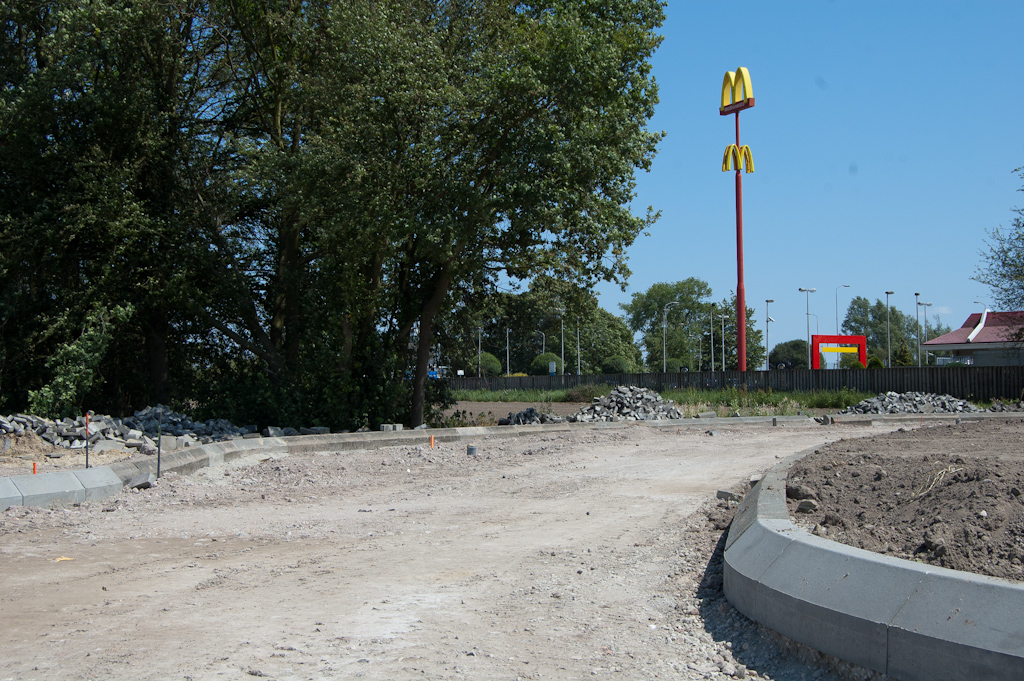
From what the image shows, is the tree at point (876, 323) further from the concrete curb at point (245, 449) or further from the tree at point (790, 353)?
the concrete curb at point (245, 449)

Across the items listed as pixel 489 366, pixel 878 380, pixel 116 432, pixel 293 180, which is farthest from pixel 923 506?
pixel 489 366

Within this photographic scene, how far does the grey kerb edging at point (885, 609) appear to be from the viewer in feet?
12.7

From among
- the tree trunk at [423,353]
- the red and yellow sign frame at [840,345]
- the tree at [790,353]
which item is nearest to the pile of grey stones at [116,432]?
the tree trunk at [423,353]

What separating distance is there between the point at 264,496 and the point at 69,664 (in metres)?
6.93

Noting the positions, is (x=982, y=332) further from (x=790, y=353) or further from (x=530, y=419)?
(x=790, y=353)

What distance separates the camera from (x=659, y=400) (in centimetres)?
2728

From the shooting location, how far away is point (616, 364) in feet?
295

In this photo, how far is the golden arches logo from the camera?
42.7 m

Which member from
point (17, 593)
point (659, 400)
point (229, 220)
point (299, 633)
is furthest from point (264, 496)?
point (659, 400)

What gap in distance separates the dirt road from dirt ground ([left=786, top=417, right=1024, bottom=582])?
1.06 meters

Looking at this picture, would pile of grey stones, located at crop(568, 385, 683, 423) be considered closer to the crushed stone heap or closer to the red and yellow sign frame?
the crushed stone heap

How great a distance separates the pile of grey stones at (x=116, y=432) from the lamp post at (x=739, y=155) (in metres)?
28.5

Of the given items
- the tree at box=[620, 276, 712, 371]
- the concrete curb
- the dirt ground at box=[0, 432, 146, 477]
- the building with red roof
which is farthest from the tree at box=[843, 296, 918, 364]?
the dirt ground at box=[0, 432, 146, 477]

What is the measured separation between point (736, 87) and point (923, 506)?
39847mm
